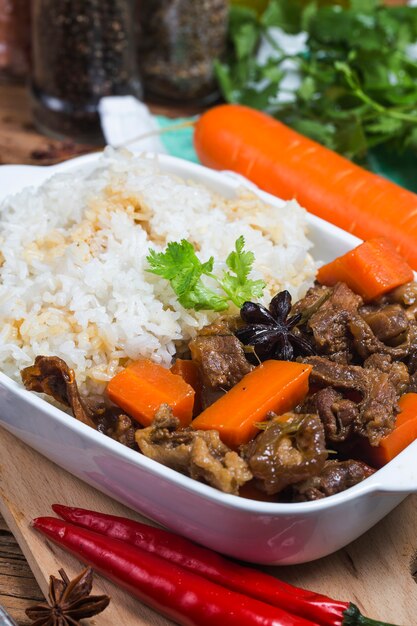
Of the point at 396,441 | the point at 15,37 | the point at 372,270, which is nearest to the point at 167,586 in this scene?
the point at 396,441

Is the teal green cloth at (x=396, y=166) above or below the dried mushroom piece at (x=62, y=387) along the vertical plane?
below

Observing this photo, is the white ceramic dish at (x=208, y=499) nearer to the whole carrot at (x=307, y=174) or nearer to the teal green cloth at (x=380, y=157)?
the whole carrot at (x=307, y=174)

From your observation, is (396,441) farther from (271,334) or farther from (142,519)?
(142,519)

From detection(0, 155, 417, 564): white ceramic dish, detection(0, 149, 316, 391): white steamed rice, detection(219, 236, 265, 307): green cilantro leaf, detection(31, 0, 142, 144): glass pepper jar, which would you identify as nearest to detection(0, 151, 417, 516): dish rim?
detection(0, 155, 417, 564): white ceramic dish

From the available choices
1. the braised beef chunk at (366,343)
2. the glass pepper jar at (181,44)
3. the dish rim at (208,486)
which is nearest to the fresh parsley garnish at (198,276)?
the braised beef chunk at (366,343)

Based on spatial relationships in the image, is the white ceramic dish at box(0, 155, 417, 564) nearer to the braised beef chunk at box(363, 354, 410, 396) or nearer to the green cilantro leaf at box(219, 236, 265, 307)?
the braised beef chunk at box(363, 354, 410, 396)

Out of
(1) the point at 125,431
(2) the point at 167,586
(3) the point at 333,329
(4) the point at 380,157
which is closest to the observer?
(2) the point at 167,586
